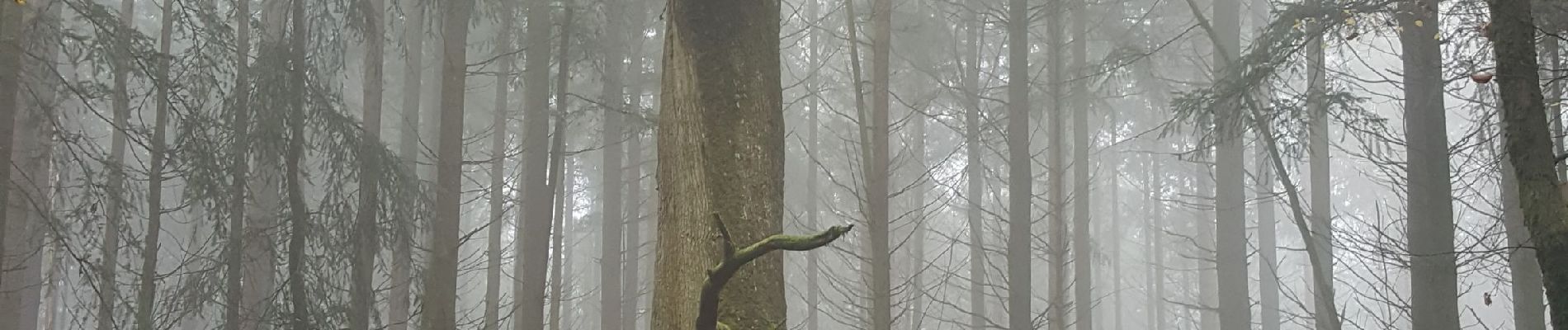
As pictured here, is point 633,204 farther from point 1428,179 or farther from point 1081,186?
point 1428,179

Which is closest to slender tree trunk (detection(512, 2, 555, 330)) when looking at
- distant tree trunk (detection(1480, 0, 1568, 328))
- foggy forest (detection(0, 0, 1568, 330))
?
foggy forest (detection(0, 0, 1568, 330))

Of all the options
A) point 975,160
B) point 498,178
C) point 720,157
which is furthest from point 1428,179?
point 498,178

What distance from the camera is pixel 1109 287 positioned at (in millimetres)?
44906

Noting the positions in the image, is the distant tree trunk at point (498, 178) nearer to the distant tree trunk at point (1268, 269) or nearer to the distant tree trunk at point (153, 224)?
the distant tree trunk at point (153, 224)

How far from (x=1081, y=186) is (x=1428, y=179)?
26.6ft

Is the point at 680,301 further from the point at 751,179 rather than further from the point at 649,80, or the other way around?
the point at 649,80

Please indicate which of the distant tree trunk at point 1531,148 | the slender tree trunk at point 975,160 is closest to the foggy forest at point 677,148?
the distant tree trunk at point 1531,148

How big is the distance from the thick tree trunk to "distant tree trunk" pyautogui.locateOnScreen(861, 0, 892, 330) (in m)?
4.37

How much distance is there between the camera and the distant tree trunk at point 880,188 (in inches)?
414

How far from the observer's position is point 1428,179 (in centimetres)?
820

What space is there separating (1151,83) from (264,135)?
49.9 feet

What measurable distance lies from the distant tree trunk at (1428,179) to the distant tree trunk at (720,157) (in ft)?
18.9

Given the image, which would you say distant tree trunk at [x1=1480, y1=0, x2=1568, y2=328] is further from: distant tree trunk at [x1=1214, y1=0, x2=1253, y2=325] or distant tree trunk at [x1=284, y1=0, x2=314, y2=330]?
distant tree trunk at [x1=1214, y1=0, x2=1253, y2=325]

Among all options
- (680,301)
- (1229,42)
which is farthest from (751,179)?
(1229,42)
